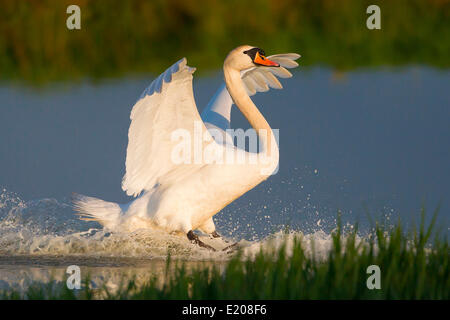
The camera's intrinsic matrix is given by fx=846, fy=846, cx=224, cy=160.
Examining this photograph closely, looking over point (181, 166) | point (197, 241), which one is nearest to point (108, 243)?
point (197, 241)

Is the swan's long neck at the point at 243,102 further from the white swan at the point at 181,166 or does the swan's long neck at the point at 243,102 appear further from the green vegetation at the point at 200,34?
the green vegetation at the point at 200,34

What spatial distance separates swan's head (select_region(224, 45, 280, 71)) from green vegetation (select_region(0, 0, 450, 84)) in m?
7.13

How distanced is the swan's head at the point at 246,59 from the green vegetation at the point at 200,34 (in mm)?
7129

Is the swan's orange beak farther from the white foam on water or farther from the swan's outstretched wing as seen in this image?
the white foam on water

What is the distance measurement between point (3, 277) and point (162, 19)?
1113cm

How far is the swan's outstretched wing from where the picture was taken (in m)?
6.53

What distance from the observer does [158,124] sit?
6.89m

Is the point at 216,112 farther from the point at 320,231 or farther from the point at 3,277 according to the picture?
the point at 3,277

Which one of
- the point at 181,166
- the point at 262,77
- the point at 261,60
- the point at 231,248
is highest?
the point at 262,77

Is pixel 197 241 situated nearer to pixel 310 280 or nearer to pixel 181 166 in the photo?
pixel 181 166

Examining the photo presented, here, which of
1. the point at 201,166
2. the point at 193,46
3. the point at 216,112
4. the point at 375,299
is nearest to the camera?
the point at 375,299

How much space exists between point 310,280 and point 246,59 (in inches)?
121

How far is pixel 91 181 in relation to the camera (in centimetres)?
932
